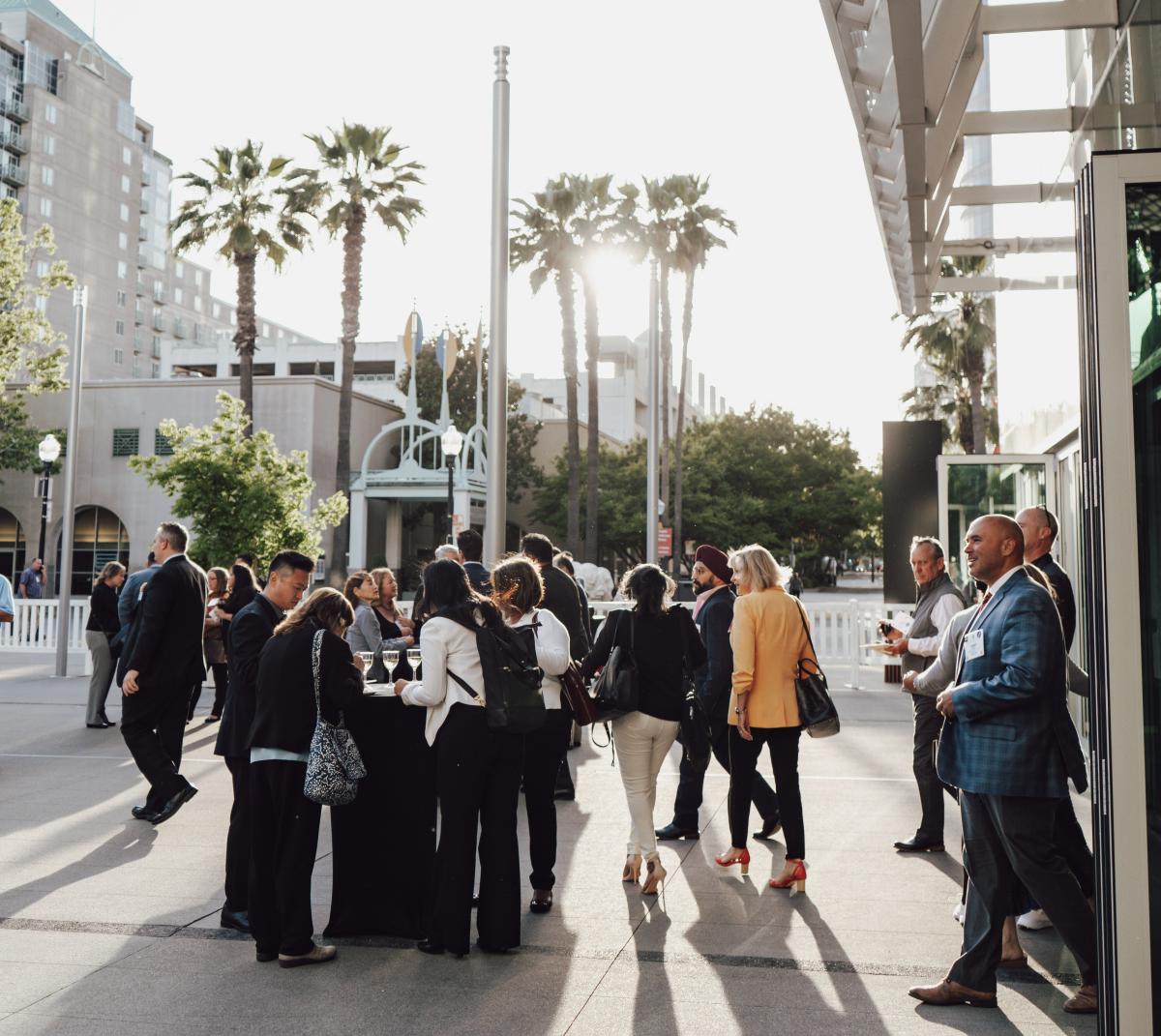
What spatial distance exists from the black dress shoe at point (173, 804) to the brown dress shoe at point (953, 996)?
5615 mm

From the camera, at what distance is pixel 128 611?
10000mm

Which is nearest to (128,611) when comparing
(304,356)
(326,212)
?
(326,212)

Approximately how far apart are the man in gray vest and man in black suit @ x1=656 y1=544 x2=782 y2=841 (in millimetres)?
968

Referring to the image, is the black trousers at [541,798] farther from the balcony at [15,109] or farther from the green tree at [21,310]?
the balcony at [15,109]

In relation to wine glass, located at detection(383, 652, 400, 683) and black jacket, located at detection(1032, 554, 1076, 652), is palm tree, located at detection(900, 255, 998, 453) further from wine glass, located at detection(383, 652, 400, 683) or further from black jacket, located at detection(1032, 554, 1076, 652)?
wine glass, located at detection(383, 652, 400, 683)

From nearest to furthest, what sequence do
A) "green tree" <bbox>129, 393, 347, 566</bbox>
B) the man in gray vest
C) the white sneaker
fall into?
the white sneaker → the man in gray vest → "green tree" <bbox>129, 393, 347, 566</bbox>

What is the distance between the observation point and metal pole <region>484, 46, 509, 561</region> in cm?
1086

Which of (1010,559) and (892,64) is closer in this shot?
(1010,559)

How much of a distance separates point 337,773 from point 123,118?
94.3m

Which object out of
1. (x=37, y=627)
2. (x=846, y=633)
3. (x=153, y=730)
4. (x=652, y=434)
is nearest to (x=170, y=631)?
(x=153, y=730)

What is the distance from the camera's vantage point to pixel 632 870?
6.64 m

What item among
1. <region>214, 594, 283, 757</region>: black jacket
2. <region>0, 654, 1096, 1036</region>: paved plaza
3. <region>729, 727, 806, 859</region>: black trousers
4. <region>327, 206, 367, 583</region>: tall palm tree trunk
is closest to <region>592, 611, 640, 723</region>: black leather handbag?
<region>729, 727, 806, 859</region>: black trousers

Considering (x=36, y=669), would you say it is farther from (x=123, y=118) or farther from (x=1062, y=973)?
(x=123, y=118)

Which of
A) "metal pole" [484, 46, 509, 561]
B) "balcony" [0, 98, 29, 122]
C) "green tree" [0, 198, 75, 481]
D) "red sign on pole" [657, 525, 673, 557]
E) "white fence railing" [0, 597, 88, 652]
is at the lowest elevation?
"white fence railing" [0, 597, 88, 652]
